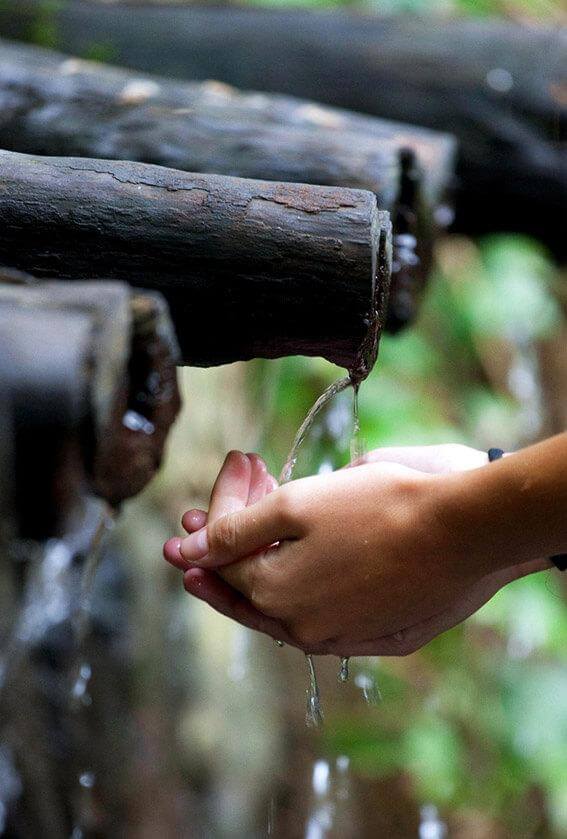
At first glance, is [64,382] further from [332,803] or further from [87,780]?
[332,803]

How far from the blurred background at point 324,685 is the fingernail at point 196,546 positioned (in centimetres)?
134

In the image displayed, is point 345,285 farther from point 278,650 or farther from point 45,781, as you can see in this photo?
point 278,650

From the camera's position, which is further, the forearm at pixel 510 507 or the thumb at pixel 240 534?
the thumb at pixel 240 534

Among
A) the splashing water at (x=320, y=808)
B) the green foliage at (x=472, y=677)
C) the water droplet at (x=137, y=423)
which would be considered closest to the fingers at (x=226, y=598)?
the water droplet at (x=137, y=423)

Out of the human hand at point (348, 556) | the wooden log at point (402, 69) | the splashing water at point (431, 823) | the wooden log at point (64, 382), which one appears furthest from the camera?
the splashing water at point (431, 823)

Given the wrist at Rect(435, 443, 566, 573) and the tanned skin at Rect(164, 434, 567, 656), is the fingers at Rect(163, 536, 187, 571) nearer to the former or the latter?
the tanned skin at Rect(164, 434, 567, 656)

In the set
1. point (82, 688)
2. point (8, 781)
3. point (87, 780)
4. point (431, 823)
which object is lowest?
point (431, 823)

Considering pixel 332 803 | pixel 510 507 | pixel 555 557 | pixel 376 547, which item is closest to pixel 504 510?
pixel 510 507

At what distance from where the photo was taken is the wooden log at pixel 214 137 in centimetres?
194

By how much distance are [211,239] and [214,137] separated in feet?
2.85

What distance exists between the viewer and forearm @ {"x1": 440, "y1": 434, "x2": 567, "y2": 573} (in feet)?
3.30

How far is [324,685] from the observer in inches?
146

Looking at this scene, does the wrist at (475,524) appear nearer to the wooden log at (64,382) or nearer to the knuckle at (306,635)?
the knuckle at (306,635)

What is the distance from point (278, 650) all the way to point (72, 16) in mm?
2266
